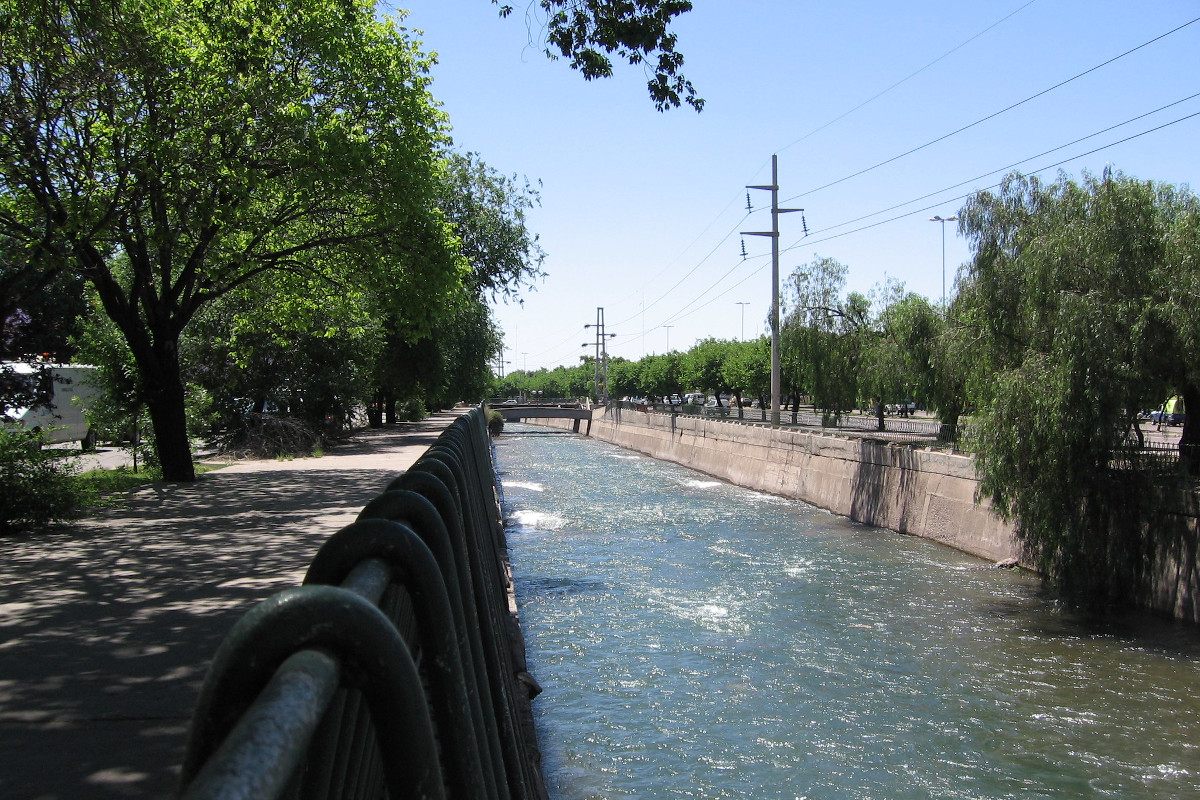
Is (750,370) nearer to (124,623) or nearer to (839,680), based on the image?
(839,680)

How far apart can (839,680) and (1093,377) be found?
6.64m

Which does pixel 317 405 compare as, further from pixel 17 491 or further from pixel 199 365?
pixel 17 491

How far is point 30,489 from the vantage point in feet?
39.1

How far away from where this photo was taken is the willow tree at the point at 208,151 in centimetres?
1258

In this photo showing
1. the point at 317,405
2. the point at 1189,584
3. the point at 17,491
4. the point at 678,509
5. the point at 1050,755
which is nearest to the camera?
the point at 1050,755

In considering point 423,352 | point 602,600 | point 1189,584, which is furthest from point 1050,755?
point 423,352

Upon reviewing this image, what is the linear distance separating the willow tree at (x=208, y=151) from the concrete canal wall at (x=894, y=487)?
38.5 ft

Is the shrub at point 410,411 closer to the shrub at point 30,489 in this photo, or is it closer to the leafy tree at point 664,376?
the shrub at point 30,489

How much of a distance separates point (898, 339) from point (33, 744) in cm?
3545

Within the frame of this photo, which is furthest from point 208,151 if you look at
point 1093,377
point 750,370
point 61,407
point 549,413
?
point 549,413

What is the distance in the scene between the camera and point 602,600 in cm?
1585

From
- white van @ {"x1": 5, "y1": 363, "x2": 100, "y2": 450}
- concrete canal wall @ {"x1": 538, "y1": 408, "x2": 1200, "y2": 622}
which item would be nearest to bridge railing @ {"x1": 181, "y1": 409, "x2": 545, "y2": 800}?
concrete canal wall @ {"x1": 538, "y1": 408, "x2": 1200, "y2": 622}

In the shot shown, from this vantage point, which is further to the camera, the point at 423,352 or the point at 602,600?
the point at 423,352

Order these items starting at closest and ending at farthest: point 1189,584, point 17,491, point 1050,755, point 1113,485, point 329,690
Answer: point 329,690
point 1050,755
point 17,491
point 1189,584
point 1113,485
